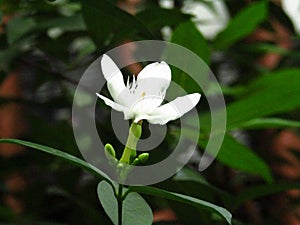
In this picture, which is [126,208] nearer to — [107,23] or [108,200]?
[108,200]

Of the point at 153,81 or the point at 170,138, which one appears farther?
the point at 170,138

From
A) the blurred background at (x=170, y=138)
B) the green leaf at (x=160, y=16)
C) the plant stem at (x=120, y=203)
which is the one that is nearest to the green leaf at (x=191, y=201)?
the plant stem at (x=120, y=203)

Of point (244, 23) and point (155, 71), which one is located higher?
point (155, 71)

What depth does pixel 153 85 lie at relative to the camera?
1.28 feet

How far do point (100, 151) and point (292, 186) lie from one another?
0.55ft

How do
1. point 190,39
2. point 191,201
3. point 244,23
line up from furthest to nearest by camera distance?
point 244,23 → point 190,39 → point 191,201

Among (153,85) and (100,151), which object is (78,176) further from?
(153,85)

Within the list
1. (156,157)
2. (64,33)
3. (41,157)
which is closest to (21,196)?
(41,157)

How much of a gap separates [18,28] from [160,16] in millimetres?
127

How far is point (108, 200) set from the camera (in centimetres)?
39

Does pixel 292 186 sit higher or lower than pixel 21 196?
higher

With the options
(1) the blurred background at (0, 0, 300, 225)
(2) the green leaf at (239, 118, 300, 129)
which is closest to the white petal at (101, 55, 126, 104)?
(1) the blurred background at (0, 0, 300, 225)

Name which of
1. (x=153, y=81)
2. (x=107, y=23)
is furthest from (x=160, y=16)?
(x=153, y=81)

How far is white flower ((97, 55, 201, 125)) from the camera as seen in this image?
366 mm
